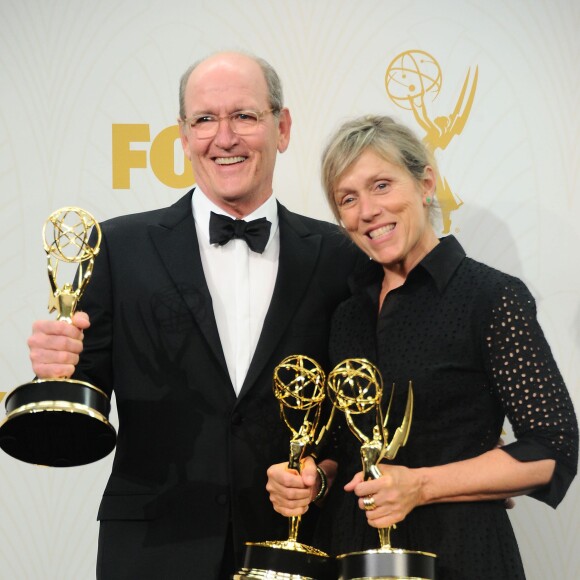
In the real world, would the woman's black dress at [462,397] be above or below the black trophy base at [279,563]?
above

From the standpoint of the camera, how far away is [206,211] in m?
2.20

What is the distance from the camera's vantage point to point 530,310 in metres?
1.79

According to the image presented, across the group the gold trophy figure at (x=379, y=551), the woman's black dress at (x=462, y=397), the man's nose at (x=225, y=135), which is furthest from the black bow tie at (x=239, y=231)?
the gold trophy figure at (x=379, y=551)

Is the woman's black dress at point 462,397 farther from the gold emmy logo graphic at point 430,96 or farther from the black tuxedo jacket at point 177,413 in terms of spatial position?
the gold emmy logo graphic at point 430,96

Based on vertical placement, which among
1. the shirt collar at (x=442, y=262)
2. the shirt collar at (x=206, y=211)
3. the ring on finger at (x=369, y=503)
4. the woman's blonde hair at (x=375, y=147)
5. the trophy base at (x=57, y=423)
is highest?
the woman's blonde hair at (x=375, y=147)

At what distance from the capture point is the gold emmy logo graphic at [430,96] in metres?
2.69

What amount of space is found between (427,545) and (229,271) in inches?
29.1

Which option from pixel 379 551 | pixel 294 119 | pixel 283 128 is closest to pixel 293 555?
pixel 379 551

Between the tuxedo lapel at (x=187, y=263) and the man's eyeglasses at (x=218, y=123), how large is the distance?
0.18m

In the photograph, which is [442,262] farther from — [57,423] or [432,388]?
[57,423]

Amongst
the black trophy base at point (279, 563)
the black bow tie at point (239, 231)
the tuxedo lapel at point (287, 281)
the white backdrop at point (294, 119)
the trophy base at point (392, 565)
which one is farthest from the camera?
the white backdrop at point (294, 119)

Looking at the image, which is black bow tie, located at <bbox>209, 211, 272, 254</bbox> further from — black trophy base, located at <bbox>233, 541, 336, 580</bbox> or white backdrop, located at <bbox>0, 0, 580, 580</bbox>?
black trophy base, located at <bbox>233, 541, 336, 580</bbox>

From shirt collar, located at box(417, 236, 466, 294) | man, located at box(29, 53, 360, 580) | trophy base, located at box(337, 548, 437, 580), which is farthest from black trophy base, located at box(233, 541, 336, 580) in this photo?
shirt collar, located at box(417, 236, 466, 294)

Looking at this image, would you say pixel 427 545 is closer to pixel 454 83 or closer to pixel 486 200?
pixel 486 200
